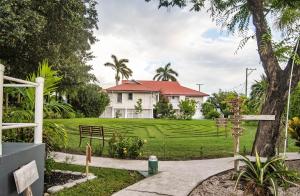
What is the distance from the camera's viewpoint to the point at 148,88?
47.4m

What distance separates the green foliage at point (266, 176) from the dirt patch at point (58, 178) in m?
3.18

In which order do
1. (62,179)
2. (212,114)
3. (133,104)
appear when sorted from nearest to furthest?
1. (62,179)
2. (212,114)
3. (133,104)

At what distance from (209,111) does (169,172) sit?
30486 millimetres

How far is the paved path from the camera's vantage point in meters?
6.75

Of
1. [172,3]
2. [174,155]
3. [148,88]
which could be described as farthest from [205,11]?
[148,88]

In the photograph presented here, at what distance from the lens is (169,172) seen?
8.47m

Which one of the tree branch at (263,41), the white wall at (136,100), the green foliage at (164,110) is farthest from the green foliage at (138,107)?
the tree branch at (263,41)

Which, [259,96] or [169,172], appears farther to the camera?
[259,96]

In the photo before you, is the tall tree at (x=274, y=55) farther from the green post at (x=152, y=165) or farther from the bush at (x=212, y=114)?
the bush at (x=212, y=114)

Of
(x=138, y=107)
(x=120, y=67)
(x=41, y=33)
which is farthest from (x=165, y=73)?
(x=41, y=33)

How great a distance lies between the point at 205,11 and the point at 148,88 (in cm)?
3576

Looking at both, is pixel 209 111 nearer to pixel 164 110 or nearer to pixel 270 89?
pixel 164 110

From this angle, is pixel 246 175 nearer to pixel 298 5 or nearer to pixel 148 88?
pixel 298 5

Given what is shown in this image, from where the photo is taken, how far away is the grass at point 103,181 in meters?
6.69
